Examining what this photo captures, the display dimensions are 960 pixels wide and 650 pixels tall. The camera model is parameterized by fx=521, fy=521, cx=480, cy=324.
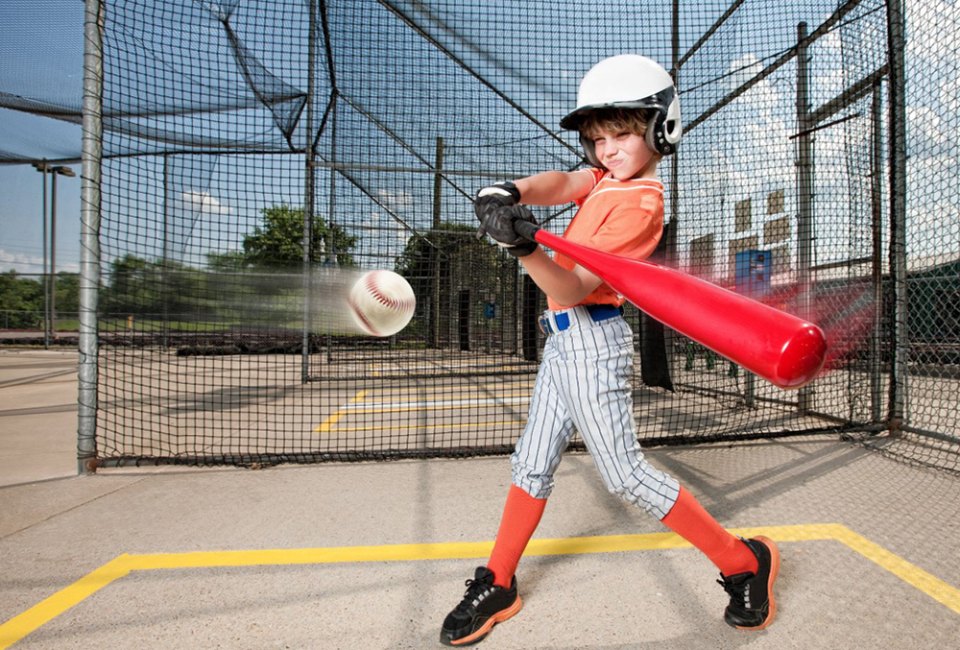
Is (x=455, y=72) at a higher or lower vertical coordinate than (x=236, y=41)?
higher

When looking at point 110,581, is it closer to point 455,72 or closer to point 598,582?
point 598,582

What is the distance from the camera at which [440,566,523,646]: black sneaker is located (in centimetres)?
143

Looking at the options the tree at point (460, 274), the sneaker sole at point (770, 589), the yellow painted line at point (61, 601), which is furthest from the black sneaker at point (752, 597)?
the tree at point (460, 274)

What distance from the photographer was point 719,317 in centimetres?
103

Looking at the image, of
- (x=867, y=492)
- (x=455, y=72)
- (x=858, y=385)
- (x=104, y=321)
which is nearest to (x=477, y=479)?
(x=867, y=492)

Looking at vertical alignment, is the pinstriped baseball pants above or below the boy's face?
below

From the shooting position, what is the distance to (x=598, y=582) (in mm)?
1746

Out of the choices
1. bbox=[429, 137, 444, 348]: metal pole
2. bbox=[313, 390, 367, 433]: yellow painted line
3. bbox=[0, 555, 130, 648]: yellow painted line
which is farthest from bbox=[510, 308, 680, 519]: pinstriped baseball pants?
bbox=[429, 137, 444, 348]: metal pole

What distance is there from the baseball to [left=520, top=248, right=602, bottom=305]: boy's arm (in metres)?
3.80

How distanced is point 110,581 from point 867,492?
130 inches

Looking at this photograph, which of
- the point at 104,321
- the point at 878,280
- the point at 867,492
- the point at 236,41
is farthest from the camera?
the point at 236,41

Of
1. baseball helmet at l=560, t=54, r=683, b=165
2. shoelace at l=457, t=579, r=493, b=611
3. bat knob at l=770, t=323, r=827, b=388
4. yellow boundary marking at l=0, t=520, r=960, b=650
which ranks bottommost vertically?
yellow boundary marking at l=0, t=520, r=960, b=650

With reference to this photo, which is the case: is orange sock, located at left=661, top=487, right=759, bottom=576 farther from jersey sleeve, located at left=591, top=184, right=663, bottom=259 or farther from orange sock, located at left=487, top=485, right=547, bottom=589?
jersey sleeve, located at left=591, top=184, right=663, bottom=259

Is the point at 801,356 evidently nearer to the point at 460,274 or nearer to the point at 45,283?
the point at 460,274
